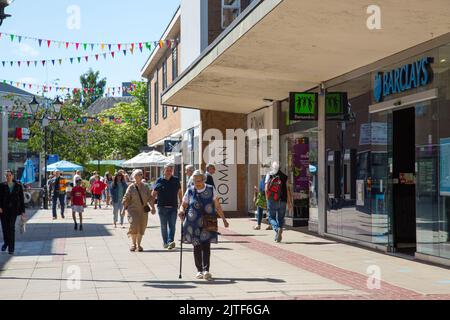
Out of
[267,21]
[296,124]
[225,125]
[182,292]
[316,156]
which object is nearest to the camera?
[182,292]

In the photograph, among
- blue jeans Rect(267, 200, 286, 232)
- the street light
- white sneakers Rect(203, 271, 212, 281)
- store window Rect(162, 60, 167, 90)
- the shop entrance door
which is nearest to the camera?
white sneakers Rect(203, 271, 212, 281)

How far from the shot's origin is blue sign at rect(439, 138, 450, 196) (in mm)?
11102

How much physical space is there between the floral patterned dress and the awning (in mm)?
3001

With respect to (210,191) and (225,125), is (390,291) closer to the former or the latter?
(210,191)

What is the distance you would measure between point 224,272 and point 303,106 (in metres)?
7.26

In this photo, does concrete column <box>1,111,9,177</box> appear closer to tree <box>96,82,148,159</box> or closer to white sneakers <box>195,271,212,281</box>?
tree <box>96,82,148,159</box>

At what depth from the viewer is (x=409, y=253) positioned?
12.9 metres

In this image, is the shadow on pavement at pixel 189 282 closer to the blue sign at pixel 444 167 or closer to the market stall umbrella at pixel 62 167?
the blue sign at pixel 444 167

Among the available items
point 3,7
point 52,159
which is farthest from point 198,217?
point 52,159

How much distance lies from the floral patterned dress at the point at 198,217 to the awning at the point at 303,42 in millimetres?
3001

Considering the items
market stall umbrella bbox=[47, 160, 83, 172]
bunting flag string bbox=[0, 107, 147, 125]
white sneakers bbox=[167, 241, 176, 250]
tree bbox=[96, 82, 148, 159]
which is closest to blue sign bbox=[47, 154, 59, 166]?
market stall umbrella bbox=[47, 160, 83, 172]

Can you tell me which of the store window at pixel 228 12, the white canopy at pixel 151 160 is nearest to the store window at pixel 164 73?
the white canopy at pixel 151 160
